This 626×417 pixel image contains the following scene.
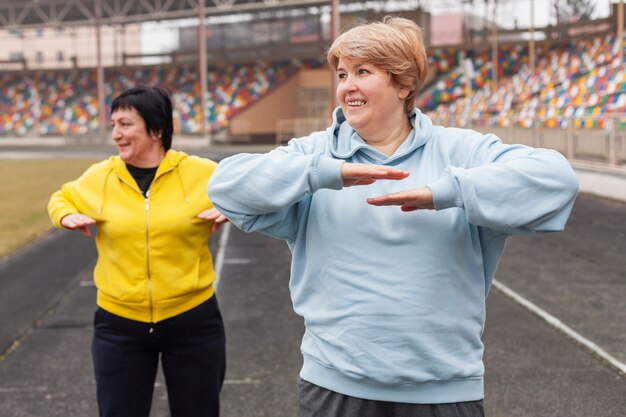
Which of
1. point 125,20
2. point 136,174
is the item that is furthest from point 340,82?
point 125,20

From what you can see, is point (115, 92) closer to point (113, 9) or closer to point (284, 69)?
point (113, 9)

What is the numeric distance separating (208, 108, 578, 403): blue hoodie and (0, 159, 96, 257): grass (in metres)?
10.9

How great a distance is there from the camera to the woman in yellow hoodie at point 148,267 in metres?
3.78

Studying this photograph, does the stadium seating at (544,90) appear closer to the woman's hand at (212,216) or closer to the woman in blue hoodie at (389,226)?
the woman's hand at (212,216)

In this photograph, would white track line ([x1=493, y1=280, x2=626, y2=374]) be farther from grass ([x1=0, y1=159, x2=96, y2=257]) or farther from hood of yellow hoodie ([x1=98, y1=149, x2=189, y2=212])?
grass ([x1=0, y1=159, x2=96, y2=257])

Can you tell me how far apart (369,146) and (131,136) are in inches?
69.1

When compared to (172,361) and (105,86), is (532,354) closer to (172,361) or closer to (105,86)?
(172,361)

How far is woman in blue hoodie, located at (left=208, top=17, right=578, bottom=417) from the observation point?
2279 mm

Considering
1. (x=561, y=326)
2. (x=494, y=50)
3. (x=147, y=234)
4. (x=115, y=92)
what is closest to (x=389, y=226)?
(x=147, y=234)

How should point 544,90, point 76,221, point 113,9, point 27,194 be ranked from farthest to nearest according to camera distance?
point 113,9, point 544,90, point 27,194, point 76,221

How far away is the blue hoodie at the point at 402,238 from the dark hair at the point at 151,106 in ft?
5.40

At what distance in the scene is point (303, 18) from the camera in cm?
5131

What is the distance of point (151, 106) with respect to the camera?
3953 mm

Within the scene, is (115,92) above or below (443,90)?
above
